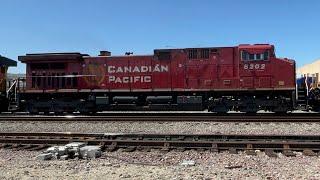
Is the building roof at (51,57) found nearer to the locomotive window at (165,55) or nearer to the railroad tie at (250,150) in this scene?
the locomotive window at (165,55)

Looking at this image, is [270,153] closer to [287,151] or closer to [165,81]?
[287,151]

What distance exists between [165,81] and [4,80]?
9181mm

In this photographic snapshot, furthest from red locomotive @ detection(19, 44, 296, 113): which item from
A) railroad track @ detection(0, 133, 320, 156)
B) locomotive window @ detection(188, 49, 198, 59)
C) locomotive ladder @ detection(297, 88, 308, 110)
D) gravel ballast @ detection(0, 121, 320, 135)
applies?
railroad track @ detection(0, 133, 320, 156)

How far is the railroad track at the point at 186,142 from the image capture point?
977cm

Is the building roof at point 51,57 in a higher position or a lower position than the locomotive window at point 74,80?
higher

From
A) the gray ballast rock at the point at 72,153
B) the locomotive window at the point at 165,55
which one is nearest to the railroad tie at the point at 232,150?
the gray ballast rock at the point at 72,153

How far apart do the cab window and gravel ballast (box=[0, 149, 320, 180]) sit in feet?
38.0

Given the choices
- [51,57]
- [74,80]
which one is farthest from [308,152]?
[51,57]

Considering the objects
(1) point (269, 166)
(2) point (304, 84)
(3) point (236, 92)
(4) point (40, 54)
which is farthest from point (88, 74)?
(1) point (269, 166)

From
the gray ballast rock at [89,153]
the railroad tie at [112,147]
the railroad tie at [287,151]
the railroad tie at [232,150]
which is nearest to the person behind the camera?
the gray ballast rock at [89,153]

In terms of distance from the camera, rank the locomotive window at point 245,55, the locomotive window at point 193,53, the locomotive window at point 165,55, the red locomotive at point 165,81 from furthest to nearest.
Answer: the locomotive window at point 165,55 → the locomotive window at point 193,53 → the locomotive window at point 245,55 → the red locomotive at point 165,81

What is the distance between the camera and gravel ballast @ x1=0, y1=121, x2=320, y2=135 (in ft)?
45.1

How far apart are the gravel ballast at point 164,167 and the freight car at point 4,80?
46.2 ft

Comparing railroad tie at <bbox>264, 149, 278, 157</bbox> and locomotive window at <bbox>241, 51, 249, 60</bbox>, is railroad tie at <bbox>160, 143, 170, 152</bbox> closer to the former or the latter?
railroad tie at <bbox>264, 149, 278, 157</bbox>
